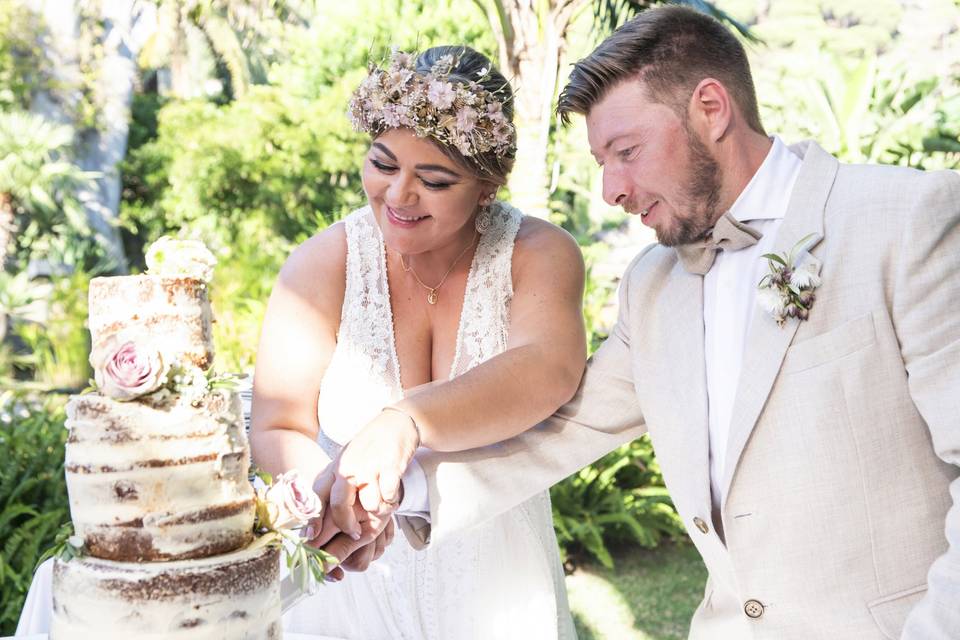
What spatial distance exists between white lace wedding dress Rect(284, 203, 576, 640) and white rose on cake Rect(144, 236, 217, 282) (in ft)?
4.37

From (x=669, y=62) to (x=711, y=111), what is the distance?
0.15 m

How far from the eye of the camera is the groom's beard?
257cm

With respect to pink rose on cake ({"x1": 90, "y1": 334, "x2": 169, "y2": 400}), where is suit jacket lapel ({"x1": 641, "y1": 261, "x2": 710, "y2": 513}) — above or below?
below

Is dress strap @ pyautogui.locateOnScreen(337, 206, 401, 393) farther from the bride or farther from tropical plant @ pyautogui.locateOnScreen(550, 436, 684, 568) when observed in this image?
tropical plant @ pyautogui.locateOnScreen(550, 436, 684, 568)

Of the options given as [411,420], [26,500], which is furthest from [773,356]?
[26,500]

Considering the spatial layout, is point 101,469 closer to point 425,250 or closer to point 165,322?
point 165,322

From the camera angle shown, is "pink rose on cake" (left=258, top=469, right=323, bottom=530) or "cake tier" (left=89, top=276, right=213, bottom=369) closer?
"cake tier" (left=89, top=276, right=213, bottom=369)

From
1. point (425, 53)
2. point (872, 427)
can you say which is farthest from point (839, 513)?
point (425, 53)

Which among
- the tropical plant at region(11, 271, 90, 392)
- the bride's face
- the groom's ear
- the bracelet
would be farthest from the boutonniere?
the tropical plant at region(11, 271, 90, 392)

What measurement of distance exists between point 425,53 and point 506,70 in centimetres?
413

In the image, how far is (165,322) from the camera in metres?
1.83

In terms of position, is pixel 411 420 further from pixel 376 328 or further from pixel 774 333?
pixel 774 333

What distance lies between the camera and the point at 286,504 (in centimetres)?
193

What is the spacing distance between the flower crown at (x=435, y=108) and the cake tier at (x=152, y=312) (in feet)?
4.15
